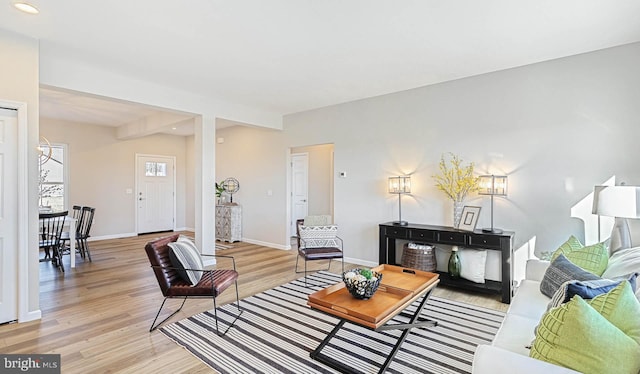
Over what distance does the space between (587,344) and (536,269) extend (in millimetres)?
2022

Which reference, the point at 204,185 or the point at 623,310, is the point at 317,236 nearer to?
the point at 204,185

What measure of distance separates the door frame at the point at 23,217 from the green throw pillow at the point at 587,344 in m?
4.03

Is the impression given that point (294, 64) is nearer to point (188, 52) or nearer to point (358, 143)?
point (188, 52)

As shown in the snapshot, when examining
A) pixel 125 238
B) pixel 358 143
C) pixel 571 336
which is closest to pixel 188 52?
pixel 358 143

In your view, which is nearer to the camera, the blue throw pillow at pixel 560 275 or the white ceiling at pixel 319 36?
the blue throw pillow at pixel 560 275

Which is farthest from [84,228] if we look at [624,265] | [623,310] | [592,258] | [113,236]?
[624,265]

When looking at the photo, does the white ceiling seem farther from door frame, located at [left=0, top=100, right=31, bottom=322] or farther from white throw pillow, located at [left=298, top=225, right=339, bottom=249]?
white throw pillow, located at [left=298, top=225, right=339, bottom=249]

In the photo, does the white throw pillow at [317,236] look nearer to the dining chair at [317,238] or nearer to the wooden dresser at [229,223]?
the dining chair at [317,238]

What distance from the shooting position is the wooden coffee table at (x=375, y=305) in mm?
2111

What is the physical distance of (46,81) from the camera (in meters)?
3.45

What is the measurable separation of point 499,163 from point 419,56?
67.1 inches

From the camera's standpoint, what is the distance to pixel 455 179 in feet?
14.0
